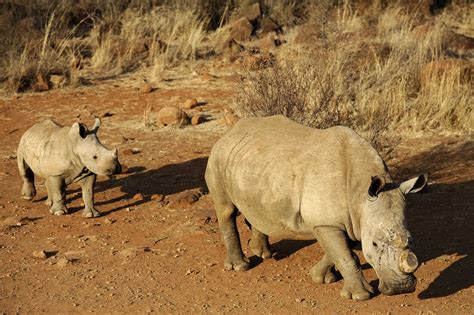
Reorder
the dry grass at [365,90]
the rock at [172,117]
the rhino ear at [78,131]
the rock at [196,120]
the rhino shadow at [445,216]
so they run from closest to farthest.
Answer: the rhino shadow at [445,216]
the rhino ear at [78,131]
the dry grass at [365,90]
the rock at [172,117]
the rock at [196,120]

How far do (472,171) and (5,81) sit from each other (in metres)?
9.71

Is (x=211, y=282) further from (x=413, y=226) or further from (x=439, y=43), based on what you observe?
(x=439, y=43)

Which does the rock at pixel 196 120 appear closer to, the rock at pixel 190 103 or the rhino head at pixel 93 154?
the rock at pixel 190 103

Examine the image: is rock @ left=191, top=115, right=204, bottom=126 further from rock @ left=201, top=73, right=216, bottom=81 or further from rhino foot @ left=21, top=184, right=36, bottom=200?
rhino foot @ left=21, top=184, right=36, bottom=200

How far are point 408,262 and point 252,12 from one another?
1626 cm

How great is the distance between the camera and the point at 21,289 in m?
7.55

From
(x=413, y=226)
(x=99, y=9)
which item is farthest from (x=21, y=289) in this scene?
(x=99, y=9)

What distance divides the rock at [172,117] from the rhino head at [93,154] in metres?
3.82

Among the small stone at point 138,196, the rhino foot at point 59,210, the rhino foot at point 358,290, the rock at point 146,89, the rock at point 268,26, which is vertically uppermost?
the rhino foot at point 358,290

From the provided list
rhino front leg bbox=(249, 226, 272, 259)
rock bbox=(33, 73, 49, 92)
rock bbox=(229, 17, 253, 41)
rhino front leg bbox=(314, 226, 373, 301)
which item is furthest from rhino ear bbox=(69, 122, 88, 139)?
rock bbox=(229, 17, 253, 41)

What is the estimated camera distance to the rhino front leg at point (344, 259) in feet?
21.7

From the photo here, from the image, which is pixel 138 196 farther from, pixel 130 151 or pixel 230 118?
pixel 230 118

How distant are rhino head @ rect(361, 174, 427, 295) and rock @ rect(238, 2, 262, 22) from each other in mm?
15315

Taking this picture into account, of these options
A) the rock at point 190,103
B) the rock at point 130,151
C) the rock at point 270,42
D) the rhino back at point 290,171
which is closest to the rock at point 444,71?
the rock at point 190,103
